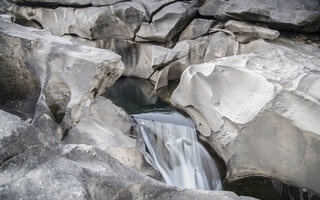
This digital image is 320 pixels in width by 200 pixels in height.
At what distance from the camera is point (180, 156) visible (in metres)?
4.11

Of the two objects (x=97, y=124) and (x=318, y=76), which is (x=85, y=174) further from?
(x=318, y=76)

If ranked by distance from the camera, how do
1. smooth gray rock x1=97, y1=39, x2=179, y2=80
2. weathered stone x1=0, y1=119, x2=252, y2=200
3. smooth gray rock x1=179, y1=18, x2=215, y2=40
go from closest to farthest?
weathered stone x1=0, y1=119, x2=252, y2=200 → smooth gray rock x1=179, y1=18, x2=215, y2=40 → smooth gray rock x1=97, y1=39, x2=179, y2=80

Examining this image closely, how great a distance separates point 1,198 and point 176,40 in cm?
639

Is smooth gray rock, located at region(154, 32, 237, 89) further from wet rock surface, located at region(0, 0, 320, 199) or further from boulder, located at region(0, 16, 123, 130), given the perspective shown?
boulder, located at region(0, 16, 123, 130)

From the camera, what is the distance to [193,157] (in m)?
4.15

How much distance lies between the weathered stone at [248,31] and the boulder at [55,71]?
3655 millimetres

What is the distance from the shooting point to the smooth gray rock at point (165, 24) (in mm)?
6852

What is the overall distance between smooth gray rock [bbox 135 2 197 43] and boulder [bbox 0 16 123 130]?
3621mm

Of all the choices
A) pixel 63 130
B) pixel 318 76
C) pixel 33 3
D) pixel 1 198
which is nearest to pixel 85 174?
pixel 1 198

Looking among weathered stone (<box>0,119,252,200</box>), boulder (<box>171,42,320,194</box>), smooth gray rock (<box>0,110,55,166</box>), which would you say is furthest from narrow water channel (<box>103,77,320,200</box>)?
smooth gray rock (<box>0,110,55,166</box>)

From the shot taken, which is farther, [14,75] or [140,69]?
[140,69]

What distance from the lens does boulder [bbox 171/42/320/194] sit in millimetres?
3312

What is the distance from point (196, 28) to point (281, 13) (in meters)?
1.98

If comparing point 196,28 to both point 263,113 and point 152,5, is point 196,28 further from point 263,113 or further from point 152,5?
point 263,113
